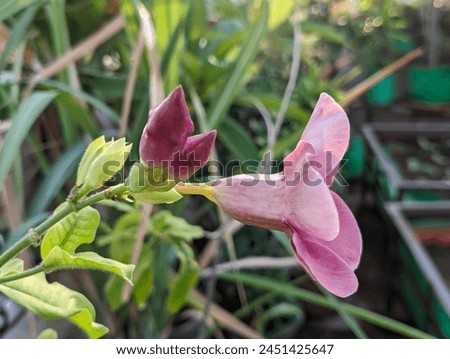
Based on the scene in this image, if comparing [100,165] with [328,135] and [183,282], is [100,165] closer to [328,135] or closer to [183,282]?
[328,135]

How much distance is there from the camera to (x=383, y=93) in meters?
1.91

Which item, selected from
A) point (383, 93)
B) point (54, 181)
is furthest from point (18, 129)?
point (383, 93)

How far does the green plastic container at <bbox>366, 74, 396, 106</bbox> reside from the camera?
189 centimetres

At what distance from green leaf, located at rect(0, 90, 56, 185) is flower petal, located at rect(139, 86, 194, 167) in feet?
0.90

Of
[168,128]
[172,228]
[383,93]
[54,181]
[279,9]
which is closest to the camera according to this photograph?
[168,128]

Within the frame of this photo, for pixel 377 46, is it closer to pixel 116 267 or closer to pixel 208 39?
pixel 208 39

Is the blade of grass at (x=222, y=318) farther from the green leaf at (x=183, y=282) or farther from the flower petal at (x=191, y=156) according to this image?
the flower petal at (x=191, y=156)

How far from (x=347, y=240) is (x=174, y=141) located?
0.26 feet

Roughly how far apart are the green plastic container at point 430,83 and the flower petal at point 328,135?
6.20ft

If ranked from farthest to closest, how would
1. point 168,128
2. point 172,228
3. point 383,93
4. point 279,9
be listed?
1. point 383,93
2. point 279,9
3. point 172,228
4. point 168,128

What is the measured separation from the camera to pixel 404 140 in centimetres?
161

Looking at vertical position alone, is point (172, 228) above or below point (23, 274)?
below

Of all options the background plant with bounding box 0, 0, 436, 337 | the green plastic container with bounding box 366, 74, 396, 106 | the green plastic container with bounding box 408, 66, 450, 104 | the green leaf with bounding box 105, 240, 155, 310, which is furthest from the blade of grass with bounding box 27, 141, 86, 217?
the green plastic container with bounding box 408, 66, 450, 104

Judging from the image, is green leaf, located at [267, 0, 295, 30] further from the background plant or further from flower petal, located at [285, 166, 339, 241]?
flower petal, located at [285, 166, 339, 241]
